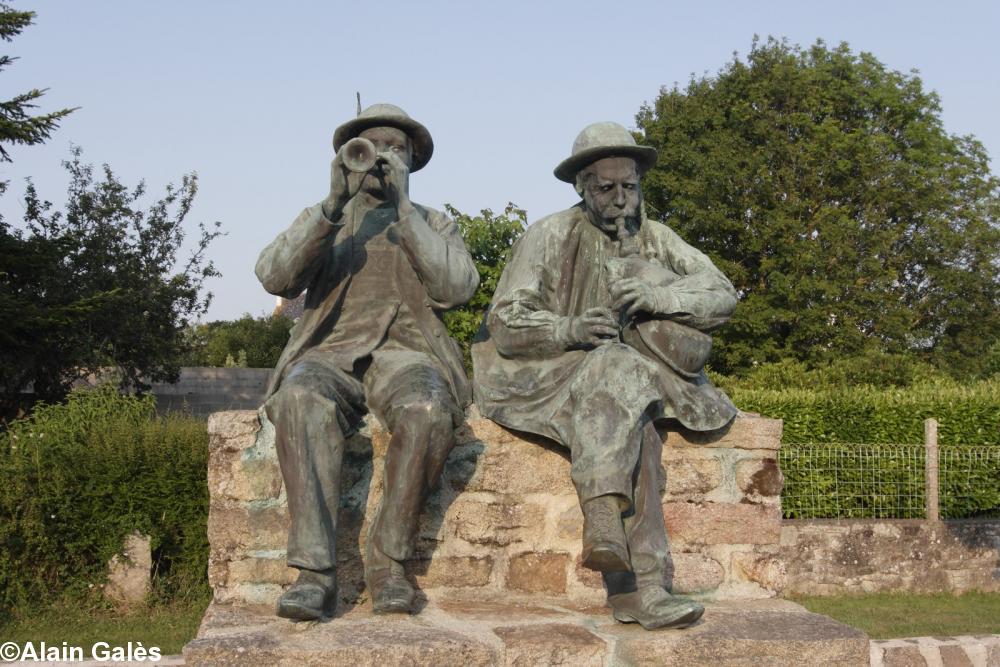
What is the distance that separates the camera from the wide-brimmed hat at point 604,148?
15.5 feet

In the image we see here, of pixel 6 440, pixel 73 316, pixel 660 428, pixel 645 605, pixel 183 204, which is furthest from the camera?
pixel 183 204

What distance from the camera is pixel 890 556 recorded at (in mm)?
10227

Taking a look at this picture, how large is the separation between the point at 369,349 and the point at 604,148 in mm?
1313

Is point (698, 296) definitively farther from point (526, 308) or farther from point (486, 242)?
point (486, 242)

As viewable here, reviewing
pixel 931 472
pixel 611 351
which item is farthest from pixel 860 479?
pixel 611 351

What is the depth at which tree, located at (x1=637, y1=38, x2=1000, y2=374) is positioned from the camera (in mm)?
23750

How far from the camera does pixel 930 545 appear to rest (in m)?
10.3

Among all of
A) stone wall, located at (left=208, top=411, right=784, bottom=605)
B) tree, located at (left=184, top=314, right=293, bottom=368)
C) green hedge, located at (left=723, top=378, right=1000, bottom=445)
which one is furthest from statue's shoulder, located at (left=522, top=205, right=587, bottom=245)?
tree, located at (left=184, top=314, right=293, bottom=368)

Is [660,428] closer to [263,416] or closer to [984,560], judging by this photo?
[263,416]

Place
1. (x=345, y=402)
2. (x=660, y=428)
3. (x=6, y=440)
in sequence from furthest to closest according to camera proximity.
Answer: (x=6, y=440) → (x=660, y=428) → (x=345, y=402)

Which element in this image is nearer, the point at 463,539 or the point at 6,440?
the point at 463,539

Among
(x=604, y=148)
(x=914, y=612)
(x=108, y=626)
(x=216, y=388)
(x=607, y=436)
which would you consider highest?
(x=604, y=148)

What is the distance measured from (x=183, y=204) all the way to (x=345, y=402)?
48.6ft

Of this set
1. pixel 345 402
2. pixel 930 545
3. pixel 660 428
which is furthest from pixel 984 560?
pixel 345 402
